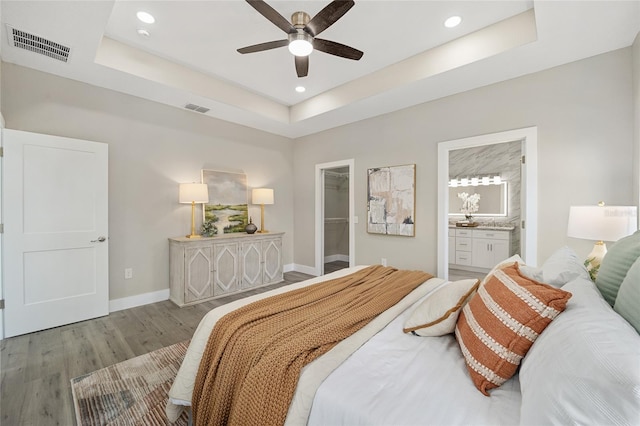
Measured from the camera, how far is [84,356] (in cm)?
234

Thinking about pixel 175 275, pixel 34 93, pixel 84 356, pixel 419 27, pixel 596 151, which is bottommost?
pixel 84 356

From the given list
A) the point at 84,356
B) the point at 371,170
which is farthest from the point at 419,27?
the point at 84,356

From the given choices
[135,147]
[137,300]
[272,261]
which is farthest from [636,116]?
[137,300]

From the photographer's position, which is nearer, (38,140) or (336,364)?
(336,364)

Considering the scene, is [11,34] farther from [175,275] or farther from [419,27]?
[419,27]

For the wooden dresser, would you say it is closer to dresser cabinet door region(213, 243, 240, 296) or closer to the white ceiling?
dresser cabinet door region(213, 243, 240, 296)

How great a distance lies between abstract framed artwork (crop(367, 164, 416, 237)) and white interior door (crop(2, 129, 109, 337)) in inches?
138

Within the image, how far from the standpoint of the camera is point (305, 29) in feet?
7.29

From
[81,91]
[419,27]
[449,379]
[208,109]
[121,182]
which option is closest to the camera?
[449,379]

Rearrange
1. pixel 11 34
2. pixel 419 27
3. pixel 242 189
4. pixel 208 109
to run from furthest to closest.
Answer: pixel 242 189 < pixel 208 109 < pixel 419 27 < pixel 11 34

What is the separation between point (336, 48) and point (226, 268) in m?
3.11

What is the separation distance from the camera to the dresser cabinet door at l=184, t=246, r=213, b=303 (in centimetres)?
356

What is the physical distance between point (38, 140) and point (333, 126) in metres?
3.77

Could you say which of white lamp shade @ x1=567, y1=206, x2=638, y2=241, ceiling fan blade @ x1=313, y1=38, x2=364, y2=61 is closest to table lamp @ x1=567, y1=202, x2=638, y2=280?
white lamp shade @ x1=567, y1=206, x2=638, y2=241
